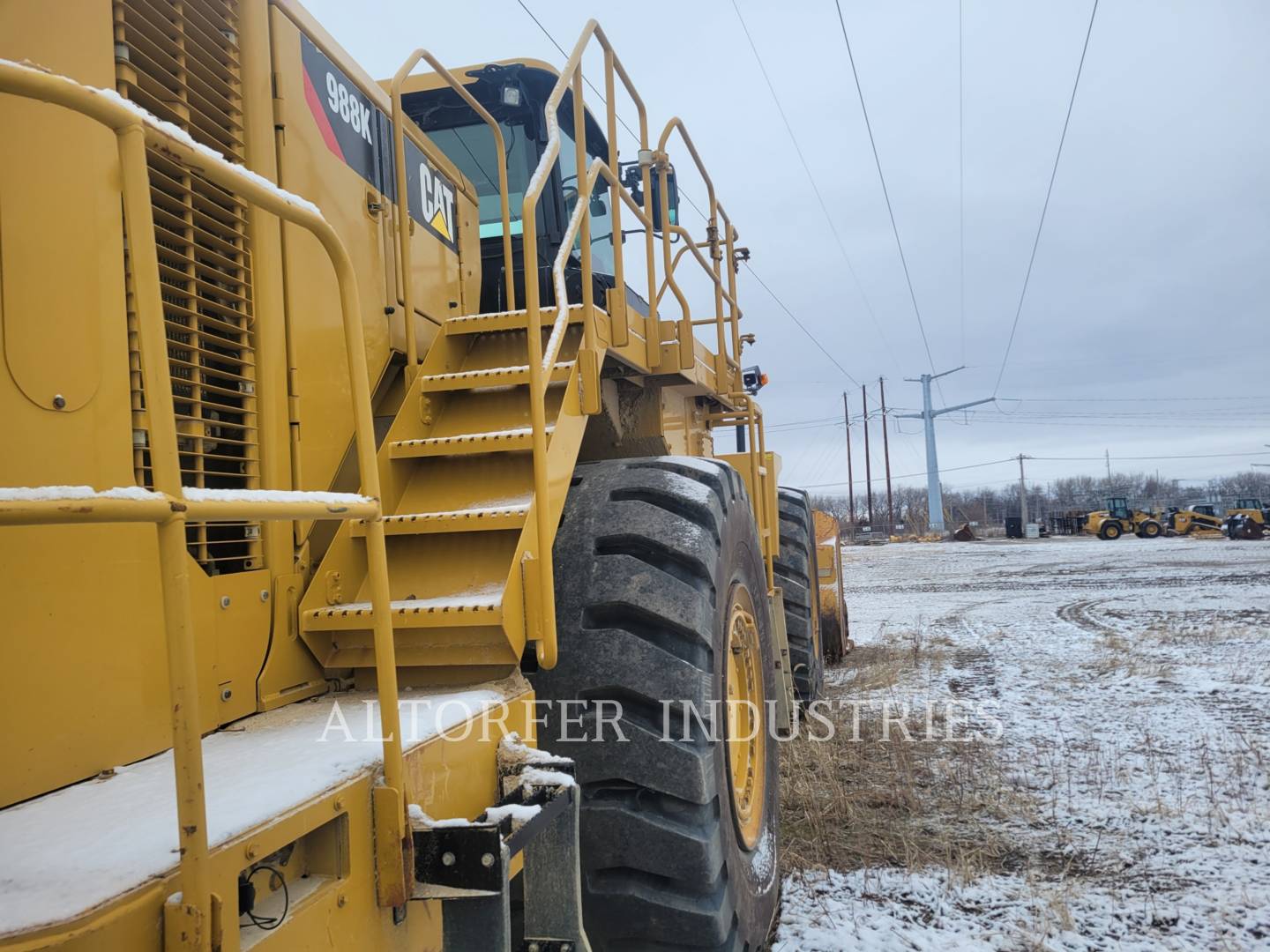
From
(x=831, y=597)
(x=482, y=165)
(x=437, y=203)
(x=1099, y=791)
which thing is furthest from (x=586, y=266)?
(x=831, y=597)

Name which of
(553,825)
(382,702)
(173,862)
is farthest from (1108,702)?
(173,862)

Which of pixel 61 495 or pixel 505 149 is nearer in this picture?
pixel 61 495

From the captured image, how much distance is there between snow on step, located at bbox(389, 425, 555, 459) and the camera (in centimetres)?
261

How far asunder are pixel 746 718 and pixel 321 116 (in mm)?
2577

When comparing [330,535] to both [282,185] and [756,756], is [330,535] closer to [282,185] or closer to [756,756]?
[282,185]

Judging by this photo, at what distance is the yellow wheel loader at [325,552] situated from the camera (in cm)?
137

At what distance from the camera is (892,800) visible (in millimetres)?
4430

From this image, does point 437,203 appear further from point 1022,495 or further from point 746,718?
point 1022,495

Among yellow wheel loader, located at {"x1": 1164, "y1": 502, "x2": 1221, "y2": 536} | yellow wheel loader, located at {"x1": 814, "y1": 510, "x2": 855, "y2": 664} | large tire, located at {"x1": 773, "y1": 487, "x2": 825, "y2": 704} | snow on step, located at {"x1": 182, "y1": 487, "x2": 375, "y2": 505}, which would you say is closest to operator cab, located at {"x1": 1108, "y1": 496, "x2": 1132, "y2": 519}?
yellow wheel loader, located at {"x1": 1164, "y1": 502, "x2": 1221, "y2": 536}

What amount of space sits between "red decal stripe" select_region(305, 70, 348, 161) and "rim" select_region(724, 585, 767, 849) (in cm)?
200

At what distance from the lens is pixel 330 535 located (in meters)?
2.62

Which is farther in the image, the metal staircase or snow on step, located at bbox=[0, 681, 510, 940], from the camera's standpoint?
the metal staircase

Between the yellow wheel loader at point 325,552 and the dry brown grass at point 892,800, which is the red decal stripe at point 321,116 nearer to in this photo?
the yellow wheel loader at point 325,552

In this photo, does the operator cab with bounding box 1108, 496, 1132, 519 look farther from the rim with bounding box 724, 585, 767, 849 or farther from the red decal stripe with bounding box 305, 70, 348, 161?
the red decal stripe with bounding box 305, 70, 348, 161
